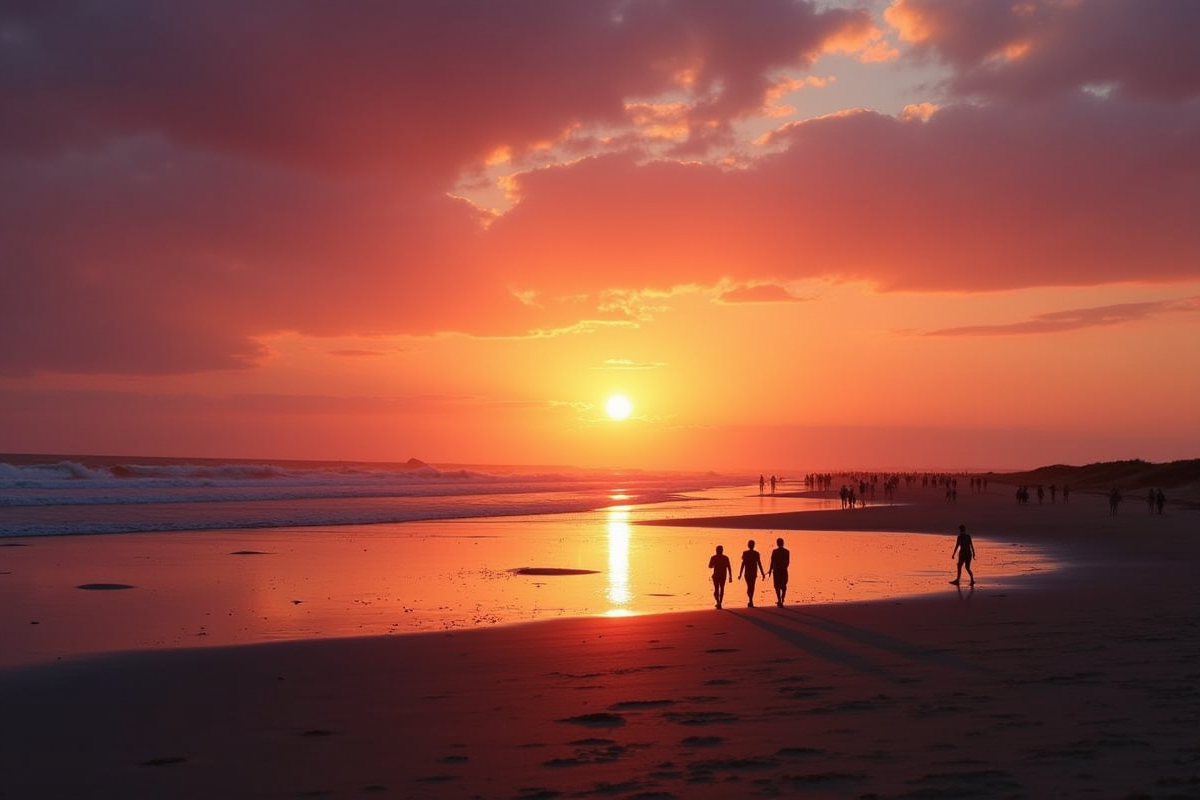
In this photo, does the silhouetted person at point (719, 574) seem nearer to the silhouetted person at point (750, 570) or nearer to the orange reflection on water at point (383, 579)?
the orange reflection on water at point (383, 579)

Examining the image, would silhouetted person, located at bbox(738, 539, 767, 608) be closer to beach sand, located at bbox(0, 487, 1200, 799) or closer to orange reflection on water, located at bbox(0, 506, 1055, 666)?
orange reflection on water, located at bbox(0, 506, 1055, 666)

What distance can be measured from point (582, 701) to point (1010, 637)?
8369 mm

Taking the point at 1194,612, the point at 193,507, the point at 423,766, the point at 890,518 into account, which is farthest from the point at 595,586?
the point at 193,507

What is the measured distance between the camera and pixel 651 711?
12.2 m

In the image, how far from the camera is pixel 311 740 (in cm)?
1134

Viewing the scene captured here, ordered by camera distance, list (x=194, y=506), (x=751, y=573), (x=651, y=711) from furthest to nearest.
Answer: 1. (x=194, y=506)
2. (x=751, y=573)
3. (x=651, y=711)

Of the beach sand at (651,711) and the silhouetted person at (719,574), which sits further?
the silhouetted person at (719,574)

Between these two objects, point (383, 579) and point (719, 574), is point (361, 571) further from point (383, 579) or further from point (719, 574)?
point (719, 574)

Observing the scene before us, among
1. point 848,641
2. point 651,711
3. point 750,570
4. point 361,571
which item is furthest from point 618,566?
point 651,711

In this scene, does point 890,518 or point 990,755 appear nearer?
point 990,755

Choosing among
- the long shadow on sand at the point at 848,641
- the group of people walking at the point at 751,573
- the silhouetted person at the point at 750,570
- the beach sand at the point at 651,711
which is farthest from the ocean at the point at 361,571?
the long shadow on sand at the point at 848,641

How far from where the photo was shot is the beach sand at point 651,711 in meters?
9.33

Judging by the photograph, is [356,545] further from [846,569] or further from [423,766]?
[423,766]

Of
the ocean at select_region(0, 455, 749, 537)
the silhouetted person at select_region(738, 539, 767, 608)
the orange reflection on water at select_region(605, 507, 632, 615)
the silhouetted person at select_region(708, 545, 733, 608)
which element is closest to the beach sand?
the silhouetted person at select_region(708, 545, 733, 608)
